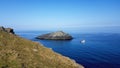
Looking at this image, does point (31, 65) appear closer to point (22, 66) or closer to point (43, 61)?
point (22, 66)

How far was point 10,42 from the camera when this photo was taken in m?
35.8

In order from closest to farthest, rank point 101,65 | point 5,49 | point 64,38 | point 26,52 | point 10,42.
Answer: point 5,49, point 26,52, point 10,42, point 101,65, point 64,38

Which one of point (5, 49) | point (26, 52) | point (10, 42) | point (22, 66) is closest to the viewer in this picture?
point (22, 66)

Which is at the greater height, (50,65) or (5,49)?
(5,49)

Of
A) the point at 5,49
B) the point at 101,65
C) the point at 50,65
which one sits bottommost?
the point at 101,65

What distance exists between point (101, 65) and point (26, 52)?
124 feet

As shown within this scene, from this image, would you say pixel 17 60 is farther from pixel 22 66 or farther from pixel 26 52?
pixel 26 52

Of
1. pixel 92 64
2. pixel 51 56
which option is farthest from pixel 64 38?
pixel 51 56

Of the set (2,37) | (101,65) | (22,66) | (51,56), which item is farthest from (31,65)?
(101,65)

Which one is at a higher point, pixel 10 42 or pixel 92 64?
pixel 10 42

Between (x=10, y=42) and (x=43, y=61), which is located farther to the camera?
(x=10, y=42)

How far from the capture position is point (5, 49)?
30.1 m

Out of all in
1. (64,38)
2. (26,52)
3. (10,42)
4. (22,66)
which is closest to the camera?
(22,66)

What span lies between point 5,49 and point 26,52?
402 cm
